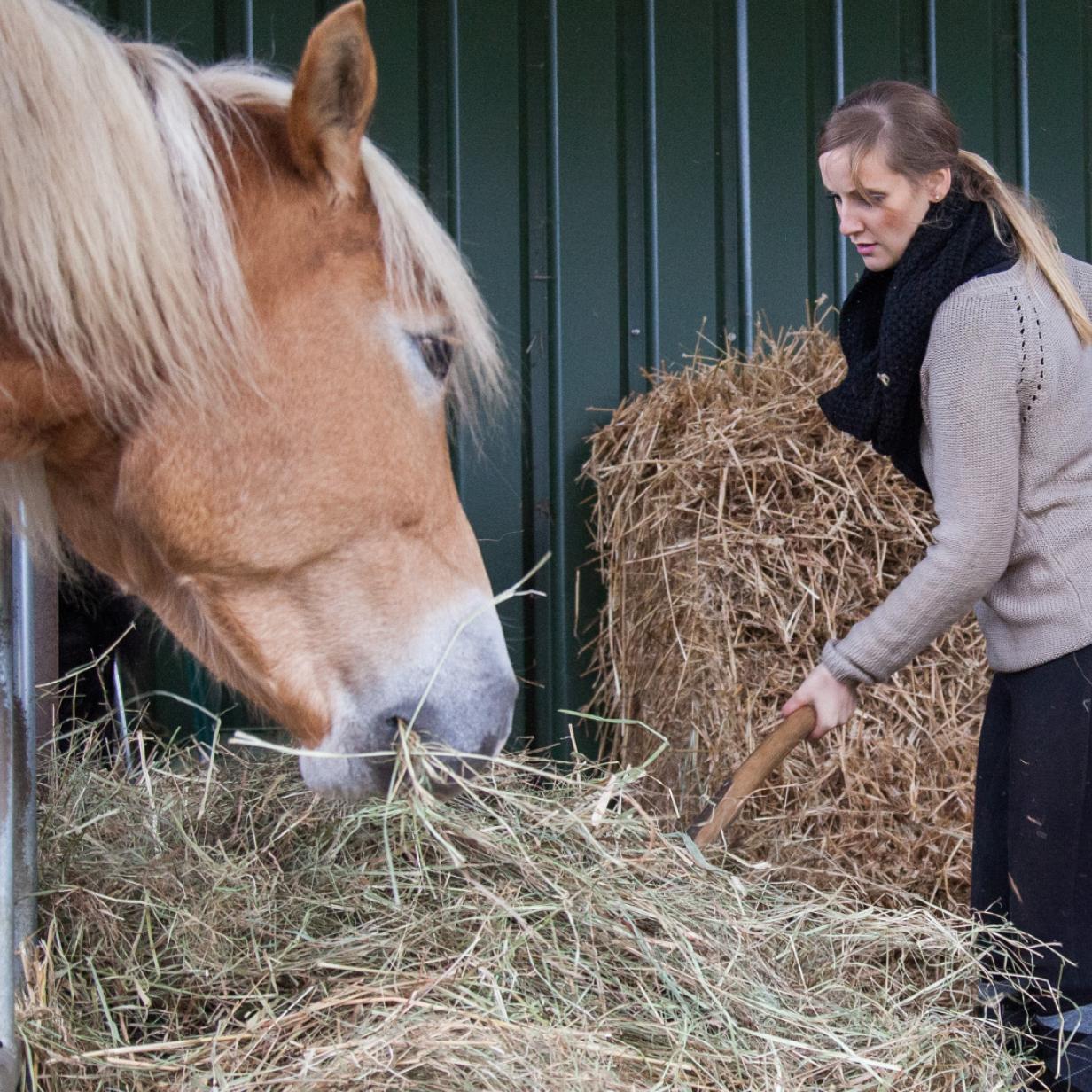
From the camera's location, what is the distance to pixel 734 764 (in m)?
2.78

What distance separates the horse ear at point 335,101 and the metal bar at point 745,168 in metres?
2.29

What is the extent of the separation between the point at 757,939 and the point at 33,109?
1.37 metres

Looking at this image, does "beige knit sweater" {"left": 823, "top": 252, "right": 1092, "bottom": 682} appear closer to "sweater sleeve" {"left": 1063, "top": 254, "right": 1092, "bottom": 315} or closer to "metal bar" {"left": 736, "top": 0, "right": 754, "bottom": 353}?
"sweater sleeve" {"left": 1063, "top": 254, "right": 1092, "bottom": 315}

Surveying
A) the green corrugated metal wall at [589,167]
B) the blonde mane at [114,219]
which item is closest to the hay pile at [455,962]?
the blonde mane at [114,219]

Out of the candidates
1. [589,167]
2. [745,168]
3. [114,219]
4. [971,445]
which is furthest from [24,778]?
[745,168]

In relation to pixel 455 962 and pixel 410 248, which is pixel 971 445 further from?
pixel 455 962

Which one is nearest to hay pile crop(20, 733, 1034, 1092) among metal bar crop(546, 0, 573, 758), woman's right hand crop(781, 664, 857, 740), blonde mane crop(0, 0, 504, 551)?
woman's right hand crop(781, 664, 857, 740)

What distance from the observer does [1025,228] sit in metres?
1.87

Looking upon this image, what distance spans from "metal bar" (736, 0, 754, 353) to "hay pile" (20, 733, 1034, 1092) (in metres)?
2.10

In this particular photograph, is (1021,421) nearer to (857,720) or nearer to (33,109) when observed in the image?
(857,720)

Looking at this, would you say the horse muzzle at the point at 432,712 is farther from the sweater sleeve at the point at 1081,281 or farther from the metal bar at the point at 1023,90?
the metal bar at the point at 1023,90

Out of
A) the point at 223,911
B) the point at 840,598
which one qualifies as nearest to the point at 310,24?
the point at 840,598

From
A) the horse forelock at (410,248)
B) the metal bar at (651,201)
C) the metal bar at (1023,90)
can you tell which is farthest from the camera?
the metal bar at (1023,90)

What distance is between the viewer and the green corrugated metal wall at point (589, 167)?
11.0ft
